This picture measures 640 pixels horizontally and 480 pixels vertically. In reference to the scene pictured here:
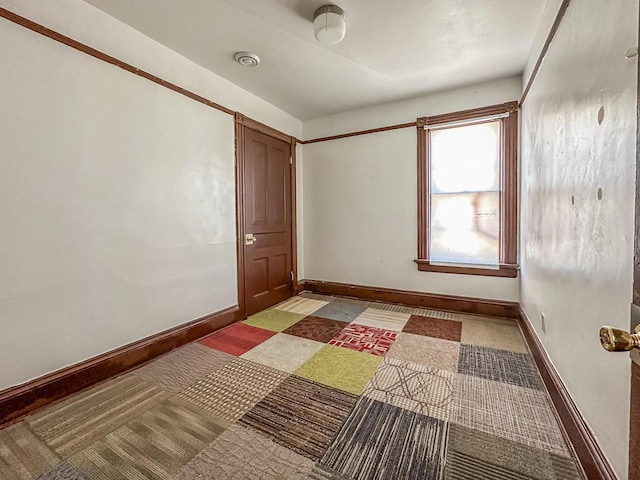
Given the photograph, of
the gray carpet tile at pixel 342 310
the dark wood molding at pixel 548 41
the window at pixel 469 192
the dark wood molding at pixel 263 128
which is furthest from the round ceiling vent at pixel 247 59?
the gray carpet tile at pixel 342 310

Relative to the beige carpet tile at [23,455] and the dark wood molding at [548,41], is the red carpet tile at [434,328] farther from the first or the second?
the beige carpet tile at [23,455]

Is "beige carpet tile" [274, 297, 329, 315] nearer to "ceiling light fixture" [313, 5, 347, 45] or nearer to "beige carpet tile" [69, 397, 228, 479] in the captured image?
→ "beige carpet tile" [69, 397, 228, 479]

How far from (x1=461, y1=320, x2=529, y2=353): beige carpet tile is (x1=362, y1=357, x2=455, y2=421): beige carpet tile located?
2.29ft

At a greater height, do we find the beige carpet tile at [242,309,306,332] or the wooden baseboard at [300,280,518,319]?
the wooden baseboard at [300,280,518,319]

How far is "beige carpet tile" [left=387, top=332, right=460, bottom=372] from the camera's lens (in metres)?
2.15

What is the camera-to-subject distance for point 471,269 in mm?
3135

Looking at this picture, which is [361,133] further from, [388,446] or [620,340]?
[620,340]

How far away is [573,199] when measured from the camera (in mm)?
1380

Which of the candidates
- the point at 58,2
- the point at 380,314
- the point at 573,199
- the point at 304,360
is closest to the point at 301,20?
the point at 58,2

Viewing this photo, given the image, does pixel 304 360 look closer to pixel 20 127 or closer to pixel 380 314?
pixel 380 314

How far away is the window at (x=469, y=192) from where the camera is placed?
2938mm

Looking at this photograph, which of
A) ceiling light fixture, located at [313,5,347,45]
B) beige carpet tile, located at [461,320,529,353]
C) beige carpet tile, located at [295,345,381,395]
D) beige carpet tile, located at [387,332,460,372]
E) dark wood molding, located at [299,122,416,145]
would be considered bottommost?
beige carpet tile, located at [295,345,381,395]

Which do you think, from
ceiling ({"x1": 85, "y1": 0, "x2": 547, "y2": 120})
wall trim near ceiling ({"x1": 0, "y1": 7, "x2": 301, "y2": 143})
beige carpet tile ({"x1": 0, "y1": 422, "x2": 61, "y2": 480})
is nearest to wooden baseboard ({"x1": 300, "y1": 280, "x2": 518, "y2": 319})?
ceiling ({"x1": 85, "y1": 0, "x2": 547, "y2": 120})

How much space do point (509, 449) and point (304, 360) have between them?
1.35 meters
